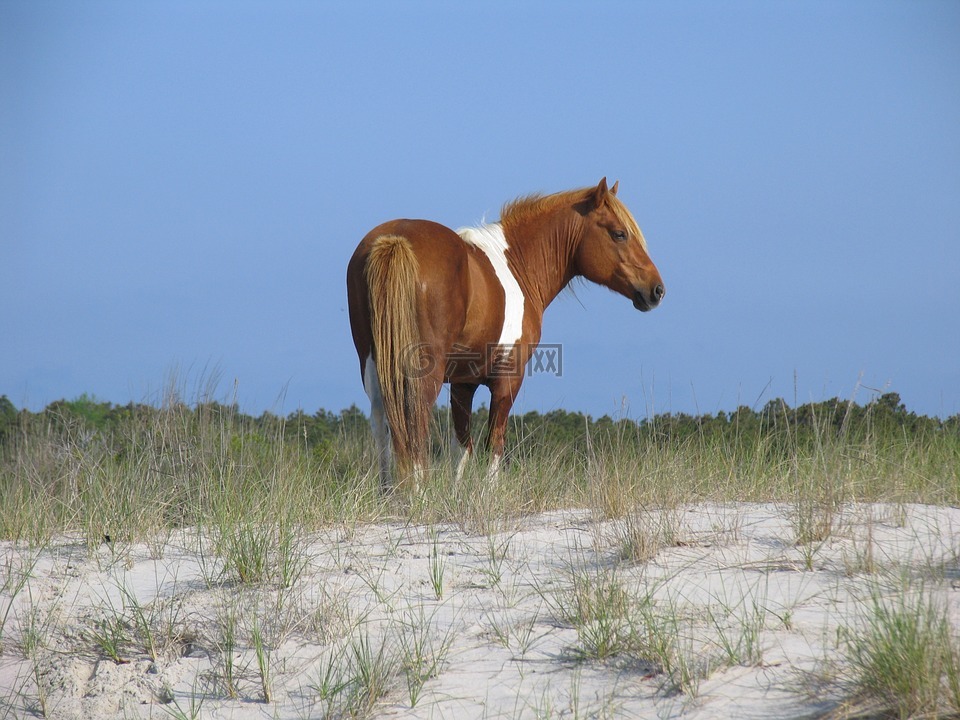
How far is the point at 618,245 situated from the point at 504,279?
4.57 feet

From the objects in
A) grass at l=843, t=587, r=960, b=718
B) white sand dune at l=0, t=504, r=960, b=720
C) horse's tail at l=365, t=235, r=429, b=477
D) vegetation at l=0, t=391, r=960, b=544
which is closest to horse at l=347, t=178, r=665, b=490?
horse's tail at l=365, t=235, r=429, b=477

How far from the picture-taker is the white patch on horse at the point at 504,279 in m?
7.61

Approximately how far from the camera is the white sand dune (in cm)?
348

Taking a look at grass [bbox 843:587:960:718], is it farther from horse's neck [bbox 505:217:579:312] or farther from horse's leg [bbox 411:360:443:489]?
horse's neck [bbox 505:217:579:312]

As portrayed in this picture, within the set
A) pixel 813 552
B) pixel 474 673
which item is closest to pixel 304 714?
pixel 474 673

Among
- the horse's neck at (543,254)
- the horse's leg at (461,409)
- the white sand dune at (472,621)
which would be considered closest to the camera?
the white sand dune at (472,621)

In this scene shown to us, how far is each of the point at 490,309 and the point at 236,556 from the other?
3.33 m

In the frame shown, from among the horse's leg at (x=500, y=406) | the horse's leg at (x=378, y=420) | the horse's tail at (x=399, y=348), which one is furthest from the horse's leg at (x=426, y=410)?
the horse's leg at (x=500, y=406)

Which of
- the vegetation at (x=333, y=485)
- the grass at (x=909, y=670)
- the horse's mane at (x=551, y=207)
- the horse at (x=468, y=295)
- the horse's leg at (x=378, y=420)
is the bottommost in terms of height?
the grass at (x=909, y=670)

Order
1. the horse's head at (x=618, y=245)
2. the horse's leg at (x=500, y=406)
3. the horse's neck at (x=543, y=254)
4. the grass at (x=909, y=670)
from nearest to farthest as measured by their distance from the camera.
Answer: the grass at (x=909, y=670) < the horse's leg at (x=500, y=406) < the horse's neck at (x=543, y=254) < the horse's head at (x=618, y=245)

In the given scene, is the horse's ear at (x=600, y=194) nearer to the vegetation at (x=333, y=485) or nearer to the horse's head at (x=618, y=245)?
the horse's head at (x=618, y=245)

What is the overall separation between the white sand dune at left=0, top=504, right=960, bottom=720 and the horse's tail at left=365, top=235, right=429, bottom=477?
45.0 inches

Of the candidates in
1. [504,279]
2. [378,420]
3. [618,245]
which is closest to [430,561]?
[378,420]

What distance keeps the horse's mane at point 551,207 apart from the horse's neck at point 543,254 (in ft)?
0.34
